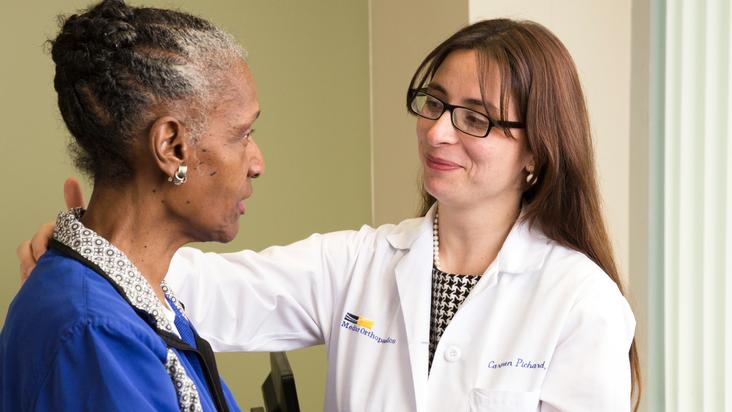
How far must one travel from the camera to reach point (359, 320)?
1.63 metres

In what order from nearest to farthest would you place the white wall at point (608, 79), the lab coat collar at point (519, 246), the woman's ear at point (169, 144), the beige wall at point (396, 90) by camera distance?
the woman's ear at point (169, 144) → the lab coat collar at point (519, 246) → the white wall at point (608, 79) → the beige wall at point (396, 90)

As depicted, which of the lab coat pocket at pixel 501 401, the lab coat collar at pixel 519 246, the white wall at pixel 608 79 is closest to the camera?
the lab coat pocket at pixel 501 401

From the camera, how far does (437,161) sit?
154 cm

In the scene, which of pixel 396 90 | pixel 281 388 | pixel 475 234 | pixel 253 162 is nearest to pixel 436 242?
pixel 475 234

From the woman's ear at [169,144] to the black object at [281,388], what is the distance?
500mm

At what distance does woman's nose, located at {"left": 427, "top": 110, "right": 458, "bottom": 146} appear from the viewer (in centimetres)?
152

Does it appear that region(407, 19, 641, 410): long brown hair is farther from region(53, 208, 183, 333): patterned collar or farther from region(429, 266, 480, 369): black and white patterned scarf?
region(53, 208, 183, 333): patterned collar

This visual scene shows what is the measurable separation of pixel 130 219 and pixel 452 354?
2.32ft

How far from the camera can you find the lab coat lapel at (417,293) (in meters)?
1.52

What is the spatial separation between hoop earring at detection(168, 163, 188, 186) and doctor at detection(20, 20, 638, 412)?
0.58 meters

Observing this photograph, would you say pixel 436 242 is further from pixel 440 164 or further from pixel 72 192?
pixel 72 192

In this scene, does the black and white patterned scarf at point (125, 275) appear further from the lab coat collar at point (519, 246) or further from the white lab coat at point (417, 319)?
the lab coat collar at point (519, 246)

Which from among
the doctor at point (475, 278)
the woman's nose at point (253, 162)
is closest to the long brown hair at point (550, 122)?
the doctor at point (475, 278)
